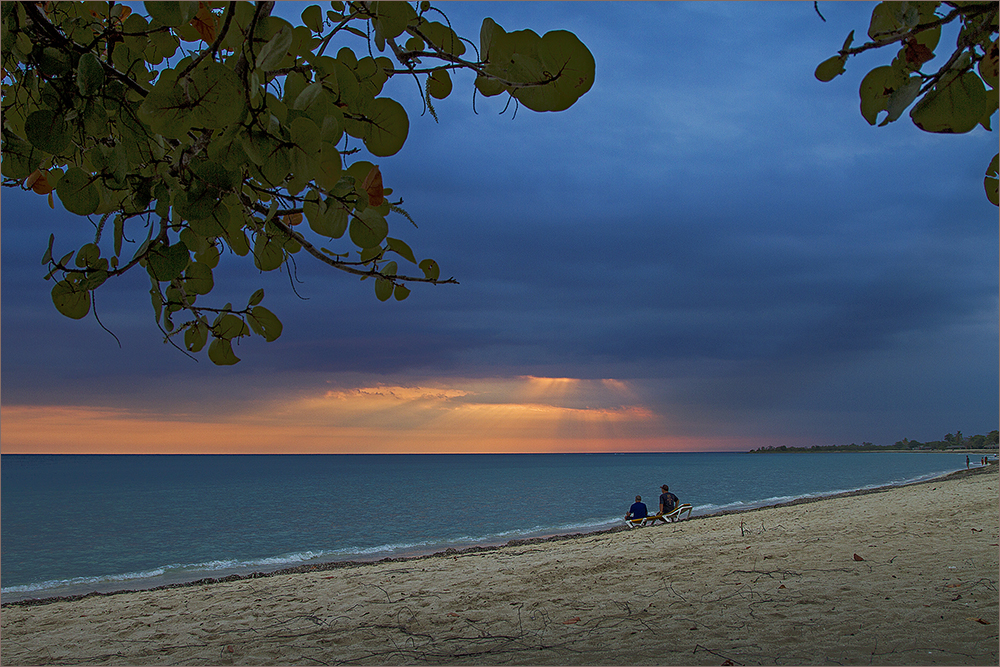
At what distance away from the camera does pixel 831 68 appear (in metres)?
1.53

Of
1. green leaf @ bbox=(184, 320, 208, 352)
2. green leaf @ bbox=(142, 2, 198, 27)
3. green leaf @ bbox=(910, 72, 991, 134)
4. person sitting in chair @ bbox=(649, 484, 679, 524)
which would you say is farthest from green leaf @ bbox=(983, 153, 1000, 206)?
person sitting in chair @ bbox=(649, 484, 679, 524)

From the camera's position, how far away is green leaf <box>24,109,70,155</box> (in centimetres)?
145

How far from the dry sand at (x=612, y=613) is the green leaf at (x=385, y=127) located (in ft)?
10.4

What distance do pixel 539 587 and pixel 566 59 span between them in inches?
234

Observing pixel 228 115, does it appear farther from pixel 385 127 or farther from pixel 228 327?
pixel 228 327

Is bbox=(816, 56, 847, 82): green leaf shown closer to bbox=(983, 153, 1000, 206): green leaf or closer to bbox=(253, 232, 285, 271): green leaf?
bbox=(983, 153, 1000, 206): green leaf

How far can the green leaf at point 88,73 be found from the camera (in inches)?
53.4

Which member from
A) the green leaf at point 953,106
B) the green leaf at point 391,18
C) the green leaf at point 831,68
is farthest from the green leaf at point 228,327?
the green leaf at point 953,106

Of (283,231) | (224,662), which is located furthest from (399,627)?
(283,231)

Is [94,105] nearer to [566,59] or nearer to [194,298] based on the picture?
[194,298]

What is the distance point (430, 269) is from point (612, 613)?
3604 millimetres

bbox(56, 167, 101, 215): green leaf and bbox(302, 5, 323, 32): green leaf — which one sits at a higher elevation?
bbox(302, 5, 323, 32): green leaf

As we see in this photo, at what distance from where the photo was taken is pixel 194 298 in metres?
2.29

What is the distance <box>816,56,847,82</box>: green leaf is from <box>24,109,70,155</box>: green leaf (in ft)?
6.40
